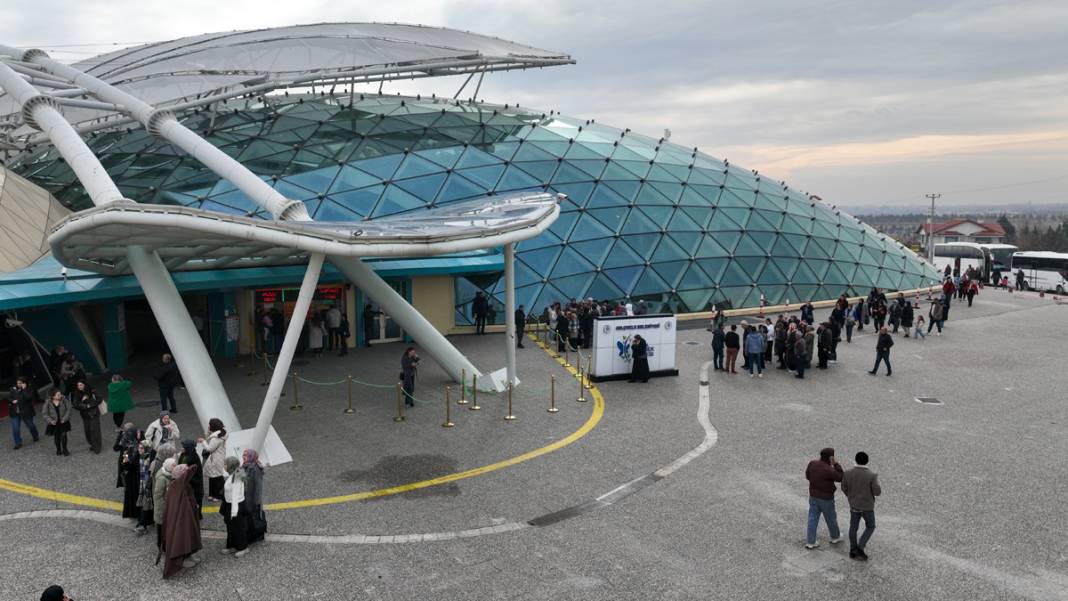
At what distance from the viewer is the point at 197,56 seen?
3106 centimetres

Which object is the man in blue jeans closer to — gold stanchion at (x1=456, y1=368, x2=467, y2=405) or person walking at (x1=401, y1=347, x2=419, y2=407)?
gold stanchion at (x1=456, y1=368, x2=467, y2=405)

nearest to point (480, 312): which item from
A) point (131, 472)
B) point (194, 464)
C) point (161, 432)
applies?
point (161, 432)

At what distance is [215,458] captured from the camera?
442 inches

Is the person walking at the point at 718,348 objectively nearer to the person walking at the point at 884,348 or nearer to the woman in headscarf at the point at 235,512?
the person walking at the point at 884,348

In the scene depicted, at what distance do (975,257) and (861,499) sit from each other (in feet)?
188

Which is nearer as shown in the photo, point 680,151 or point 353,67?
point 353,67

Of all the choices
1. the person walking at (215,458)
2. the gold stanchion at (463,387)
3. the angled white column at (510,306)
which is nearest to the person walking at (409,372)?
the gold stanchion at (463,387)

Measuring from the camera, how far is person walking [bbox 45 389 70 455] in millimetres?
13977

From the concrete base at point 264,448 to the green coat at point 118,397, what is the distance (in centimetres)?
341

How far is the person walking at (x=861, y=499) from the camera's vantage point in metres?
9.82

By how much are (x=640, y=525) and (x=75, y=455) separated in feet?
37.1

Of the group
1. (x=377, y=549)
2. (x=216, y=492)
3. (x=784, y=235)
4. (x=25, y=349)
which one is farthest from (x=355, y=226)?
(x=784, y=235)

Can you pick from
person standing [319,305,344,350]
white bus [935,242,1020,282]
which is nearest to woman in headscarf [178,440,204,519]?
person standing [319,305,344,350]

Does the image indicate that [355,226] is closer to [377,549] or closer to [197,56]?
[377,549]
